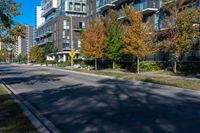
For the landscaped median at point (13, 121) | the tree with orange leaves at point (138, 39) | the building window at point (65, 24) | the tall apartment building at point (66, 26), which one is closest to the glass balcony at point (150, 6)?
the tree with orange leaves at point (138, 39)

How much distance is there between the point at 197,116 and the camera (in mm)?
9664

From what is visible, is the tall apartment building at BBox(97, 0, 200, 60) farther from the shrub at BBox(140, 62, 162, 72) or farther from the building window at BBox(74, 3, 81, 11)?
the building window at BBox(74, 3, 81, 11)

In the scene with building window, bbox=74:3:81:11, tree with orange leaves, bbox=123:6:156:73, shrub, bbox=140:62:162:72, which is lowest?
shrub, bbox=140:62:162:72

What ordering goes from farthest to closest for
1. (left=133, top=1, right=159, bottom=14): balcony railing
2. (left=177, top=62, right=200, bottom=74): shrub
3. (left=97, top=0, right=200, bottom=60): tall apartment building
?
(left=133, top=1, right=159, bottom=14): balcony railing < (left=97, top=0, right=200, bottom=60): tall apartment building < (left=177, top=62, right=200, bottom=74): shrub

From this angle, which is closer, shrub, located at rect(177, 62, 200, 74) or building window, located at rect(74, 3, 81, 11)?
shrub, located at rect(177, 62, 200, 74)

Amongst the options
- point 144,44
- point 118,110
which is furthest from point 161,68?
point 118,110

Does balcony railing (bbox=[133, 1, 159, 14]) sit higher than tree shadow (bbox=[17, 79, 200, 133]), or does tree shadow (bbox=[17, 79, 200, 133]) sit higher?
balcony railing (bbox=[133, 1, 159, 14])

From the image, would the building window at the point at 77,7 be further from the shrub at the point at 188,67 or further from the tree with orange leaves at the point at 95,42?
the shrub at the point at 188,67

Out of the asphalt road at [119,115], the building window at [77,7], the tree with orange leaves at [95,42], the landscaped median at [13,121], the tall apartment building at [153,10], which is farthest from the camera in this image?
the building window at [77,7]

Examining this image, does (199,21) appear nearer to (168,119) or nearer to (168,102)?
(168,102)

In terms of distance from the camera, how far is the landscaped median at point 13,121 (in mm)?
7709

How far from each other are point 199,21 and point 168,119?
25910mm

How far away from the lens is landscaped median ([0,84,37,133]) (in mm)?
7709

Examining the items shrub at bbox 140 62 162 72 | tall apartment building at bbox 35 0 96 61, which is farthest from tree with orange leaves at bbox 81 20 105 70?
tall apartment building at bbox 35 0 96 61
